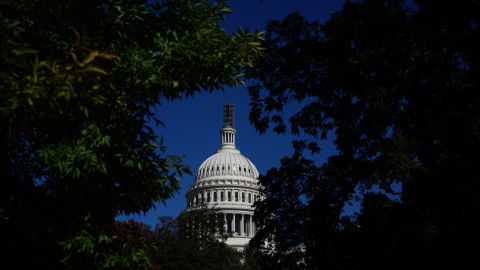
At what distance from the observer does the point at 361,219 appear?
68.2 feet

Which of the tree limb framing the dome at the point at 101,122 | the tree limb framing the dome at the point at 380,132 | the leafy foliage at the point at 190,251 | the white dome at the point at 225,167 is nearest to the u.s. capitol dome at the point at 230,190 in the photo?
the white dome at the point at 225,167

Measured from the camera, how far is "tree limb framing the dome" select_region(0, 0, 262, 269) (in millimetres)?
10773

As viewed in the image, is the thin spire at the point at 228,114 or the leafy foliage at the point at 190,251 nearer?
the leafy foliage at the point at 190,251

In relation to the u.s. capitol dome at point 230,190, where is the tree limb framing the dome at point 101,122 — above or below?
below

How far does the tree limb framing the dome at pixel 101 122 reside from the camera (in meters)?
10.8

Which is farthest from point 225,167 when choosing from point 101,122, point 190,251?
point 101,122

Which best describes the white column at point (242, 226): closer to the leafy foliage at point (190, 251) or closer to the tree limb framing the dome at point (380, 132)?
the leafy foliage at point (190, 251)

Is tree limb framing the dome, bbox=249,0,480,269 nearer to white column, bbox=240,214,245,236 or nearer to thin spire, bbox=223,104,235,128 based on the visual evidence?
white column, bbox=240,214,245,236

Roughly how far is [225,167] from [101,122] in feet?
466

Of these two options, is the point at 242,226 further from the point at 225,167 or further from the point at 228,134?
the point at 228,134

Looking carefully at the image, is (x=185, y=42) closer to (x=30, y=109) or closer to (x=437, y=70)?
(x=30, y=109)

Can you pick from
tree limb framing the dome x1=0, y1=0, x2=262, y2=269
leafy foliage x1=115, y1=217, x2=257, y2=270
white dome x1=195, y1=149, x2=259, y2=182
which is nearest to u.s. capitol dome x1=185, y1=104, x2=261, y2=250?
white dome x1=195, y1=149, x2=259, y2=182

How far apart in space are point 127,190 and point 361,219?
10740 mm

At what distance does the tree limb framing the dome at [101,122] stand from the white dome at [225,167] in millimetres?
137846
